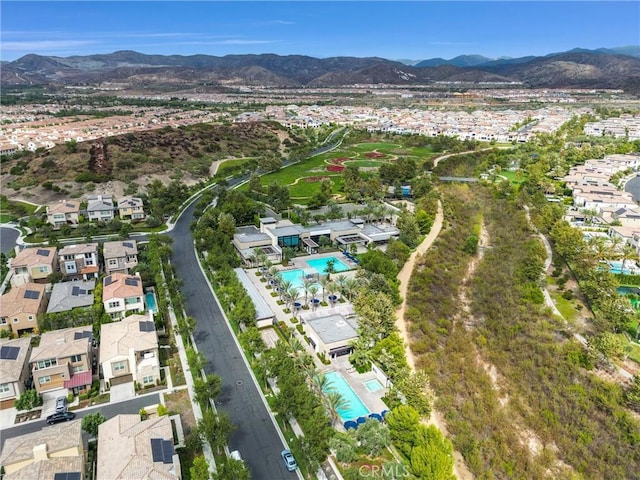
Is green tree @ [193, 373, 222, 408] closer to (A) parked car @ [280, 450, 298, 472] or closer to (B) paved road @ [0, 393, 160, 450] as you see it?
(B) paved road @ [0, 393, 160, 450]

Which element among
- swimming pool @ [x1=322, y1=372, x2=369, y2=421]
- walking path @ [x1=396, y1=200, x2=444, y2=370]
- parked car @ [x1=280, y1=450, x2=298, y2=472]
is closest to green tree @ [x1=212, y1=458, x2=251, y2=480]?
parked car @ [x1=280, y1=450, x2=298, y2=472]

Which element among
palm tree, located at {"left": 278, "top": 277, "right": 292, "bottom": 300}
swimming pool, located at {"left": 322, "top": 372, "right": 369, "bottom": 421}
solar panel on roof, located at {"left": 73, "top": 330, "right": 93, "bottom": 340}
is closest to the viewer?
swimming pool, located at {"left": 322, "top": 372, "right": 369, "bottom": 421}

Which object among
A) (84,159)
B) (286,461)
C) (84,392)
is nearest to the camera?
(286,461)

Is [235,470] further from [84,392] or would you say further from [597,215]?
[597,215]

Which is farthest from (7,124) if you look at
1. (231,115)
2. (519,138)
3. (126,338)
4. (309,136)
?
(519,138)

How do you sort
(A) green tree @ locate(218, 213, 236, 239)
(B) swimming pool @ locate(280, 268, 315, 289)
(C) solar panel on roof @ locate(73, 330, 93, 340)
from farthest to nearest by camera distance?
(A) green tree @ locate(218, 213, 236, 239) → (B) swimming pool @ locate(280, 268, 315, 289) → (C) solar panel on roof @ locate(73, 330, 93, 340)

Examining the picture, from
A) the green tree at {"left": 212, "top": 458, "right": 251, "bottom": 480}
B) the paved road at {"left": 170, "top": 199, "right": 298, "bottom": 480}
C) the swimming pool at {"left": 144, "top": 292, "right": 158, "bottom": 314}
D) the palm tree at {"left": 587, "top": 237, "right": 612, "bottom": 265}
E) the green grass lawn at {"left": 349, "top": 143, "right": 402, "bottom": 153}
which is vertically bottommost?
the paved road at {"left": 170, "top": 199, "right": 298, "bottom": 480}
